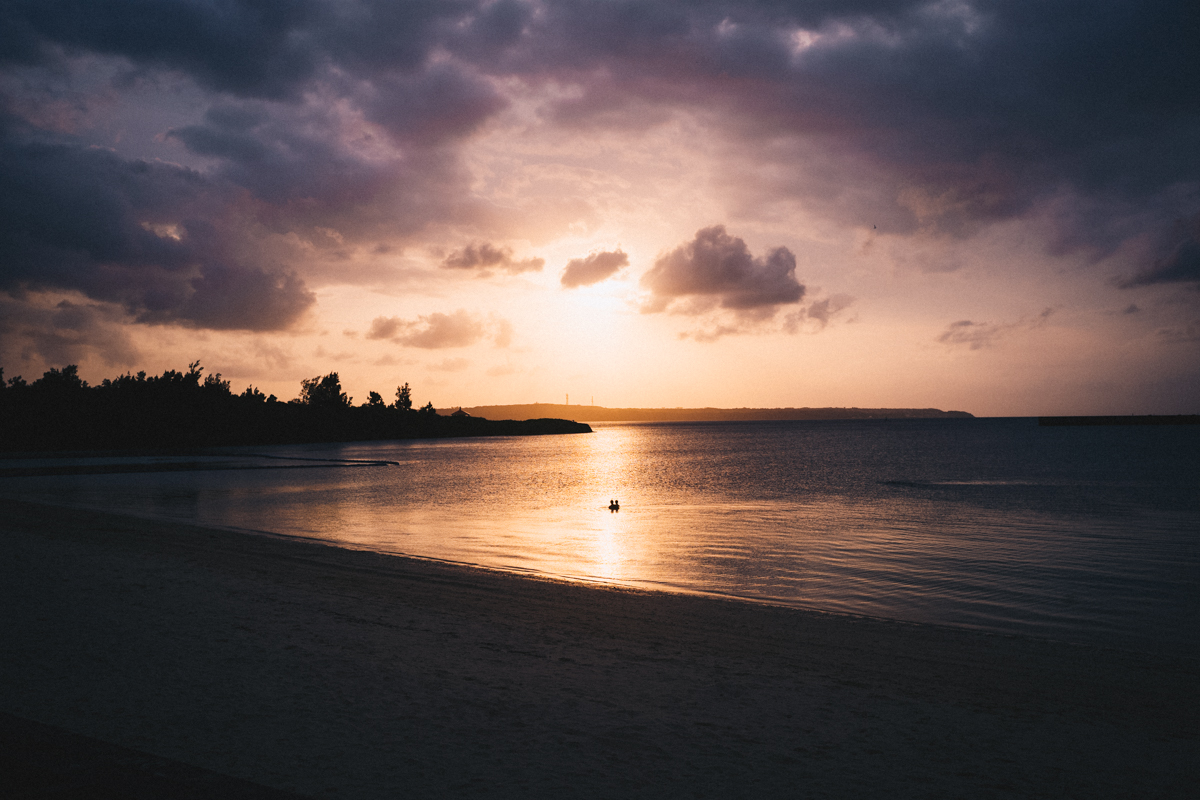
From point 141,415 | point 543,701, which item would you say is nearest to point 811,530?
point 543,701

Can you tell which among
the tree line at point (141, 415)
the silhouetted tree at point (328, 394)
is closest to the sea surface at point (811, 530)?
the tree line at point (141, 415)

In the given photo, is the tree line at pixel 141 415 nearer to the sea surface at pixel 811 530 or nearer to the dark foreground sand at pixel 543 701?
the sea surface at pixel 811 530

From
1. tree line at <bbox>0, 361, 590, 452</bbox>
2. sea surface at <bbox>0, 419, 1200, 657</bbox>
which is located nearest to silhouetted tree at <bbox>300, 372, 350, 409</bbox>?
tree line at <bbox>0, 361, 590, 452</bbox>

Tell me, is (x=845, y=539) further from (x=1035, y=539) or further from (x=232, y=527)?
(x=232, y=527)

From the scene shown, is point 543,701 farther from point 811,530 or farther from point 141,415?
point 141,415

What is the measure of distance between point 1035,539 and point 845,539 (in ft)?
25.7

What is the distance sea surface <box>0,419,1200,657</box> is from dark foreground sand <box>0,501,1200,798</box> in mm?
4274

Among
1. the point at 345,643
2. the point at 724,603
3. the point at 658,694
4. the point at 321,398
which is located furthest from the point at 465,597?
the point at 321,398

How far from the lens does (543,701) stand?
8.21 metres

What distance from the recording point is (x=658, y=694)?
8.59 meters

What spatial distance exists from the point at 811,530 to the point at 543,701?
2317 cm

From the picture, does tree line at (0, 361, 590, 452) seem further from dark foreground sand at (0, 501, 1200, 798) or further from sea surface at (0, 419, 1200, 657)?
dark foreground sand at (0, 501, 1200, 798)

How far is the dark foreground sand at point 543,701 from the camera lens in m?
6.17

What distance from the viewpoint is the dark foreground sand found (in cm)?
617
